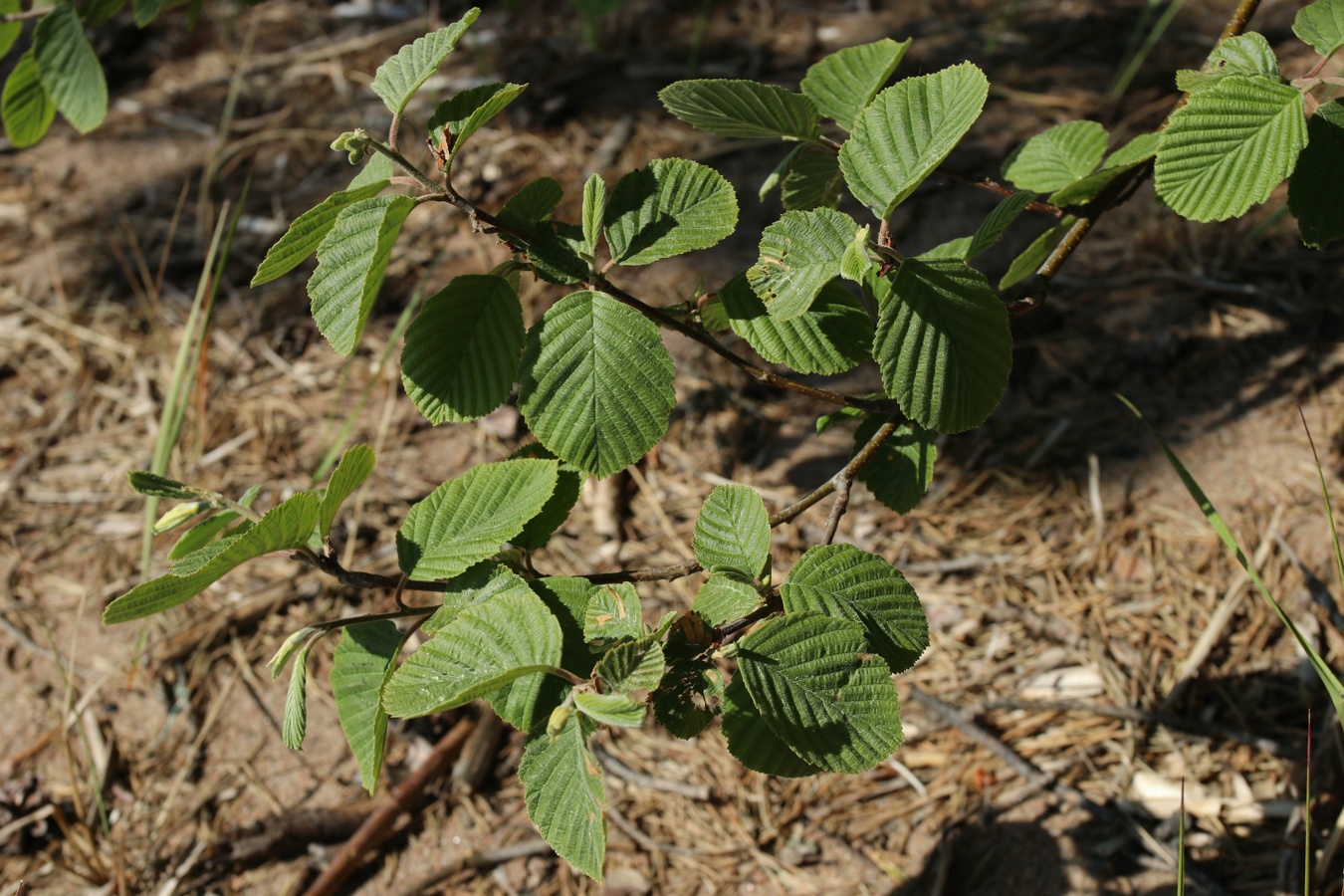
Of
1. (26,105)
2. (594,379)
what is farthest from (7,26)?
(594,379)

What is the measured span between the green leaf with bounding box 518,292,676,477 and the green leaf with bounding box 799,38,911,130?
0.34m

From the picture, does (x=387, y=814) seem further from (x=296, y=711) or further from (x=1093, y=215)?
(x=1093, y=215)

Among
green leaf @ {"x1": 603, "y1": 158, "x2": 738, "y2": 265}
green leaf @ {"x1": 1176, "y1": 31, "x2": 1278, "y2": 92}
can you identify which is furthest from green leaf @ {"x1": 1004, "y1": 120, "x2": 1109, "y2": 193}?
green leaf @ {"x1": 603, "y1": 158, "x2": 738, "y2": 265}

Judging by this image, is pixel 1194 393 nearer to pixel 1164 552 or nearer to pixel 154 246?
pixel 1164 552

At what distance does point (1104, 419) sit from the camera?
2.04 meters

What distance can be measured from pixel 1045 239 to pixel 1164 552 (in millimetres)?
1043


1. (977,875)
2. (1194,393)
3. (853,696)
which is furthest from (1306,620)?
(853,696)

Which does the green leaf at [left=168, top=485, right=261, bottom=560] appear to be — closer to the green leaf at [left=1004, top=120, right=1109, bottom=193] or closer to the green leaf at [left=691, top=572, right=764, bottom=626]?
the green leaf at [left=691, top=572, right=764, bottom=626]

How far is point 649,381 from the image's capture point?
0.84 metres

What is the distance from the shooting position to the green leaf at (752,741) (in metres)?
0.83

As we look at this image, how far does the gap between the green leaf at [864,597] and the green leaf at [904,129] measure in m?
0.30

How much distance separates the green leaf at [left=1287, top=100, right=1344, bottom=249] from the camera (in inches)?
35.5

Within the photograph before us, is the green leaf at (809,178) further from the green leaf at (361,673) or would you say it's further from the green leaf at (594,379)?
the green leaf at (361,673)

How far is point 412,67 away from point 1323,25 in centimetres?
80
